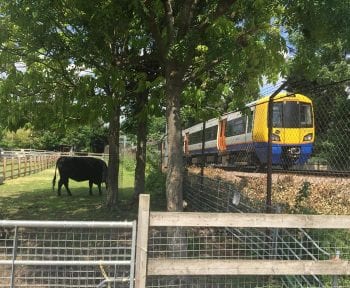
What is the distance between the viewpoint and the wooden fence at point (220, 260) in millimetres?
4637

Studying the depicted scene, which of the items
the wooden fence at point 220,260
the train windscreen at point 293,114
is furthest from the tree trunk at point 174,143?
the train windscreen at point 293,114

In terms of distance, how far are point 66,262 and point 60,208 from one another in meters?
9.95

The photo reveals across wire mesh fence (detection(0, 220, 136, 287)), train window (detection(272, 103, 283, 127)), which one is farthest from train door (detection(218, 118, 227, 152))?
wire mesh fence (detection(0, 220, 136, 287))

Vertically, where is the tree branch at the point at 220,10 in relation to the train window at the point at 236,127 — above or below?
above

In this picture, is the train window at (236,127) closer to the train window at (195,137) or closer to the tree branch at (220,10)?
the train window at (195,137)

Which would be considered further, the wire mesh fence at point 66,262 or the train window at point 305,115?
the train window at point 305,115

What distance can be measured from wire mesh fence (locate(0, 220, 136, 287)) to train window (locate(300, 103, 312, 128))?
1326 centimetres

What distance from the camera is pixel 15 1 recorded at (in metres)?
7.49

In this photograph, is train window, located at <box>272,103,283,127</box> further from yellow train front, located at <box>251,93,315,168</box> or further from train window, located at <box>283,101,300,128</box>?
train window, located at <box>283,101,300,128</box>

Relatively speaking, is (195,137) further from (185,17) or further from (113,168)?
(185,17)

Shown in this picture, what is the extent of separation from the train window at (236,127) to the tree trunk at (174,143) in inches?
580

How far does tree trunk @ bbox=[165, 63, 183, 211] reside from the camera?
23.5 ft

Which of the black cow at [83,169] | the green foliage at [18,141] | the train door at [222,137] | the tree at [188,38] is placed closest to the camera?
the tree at [188,38]

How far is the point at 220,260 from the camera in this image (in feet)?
15.4
